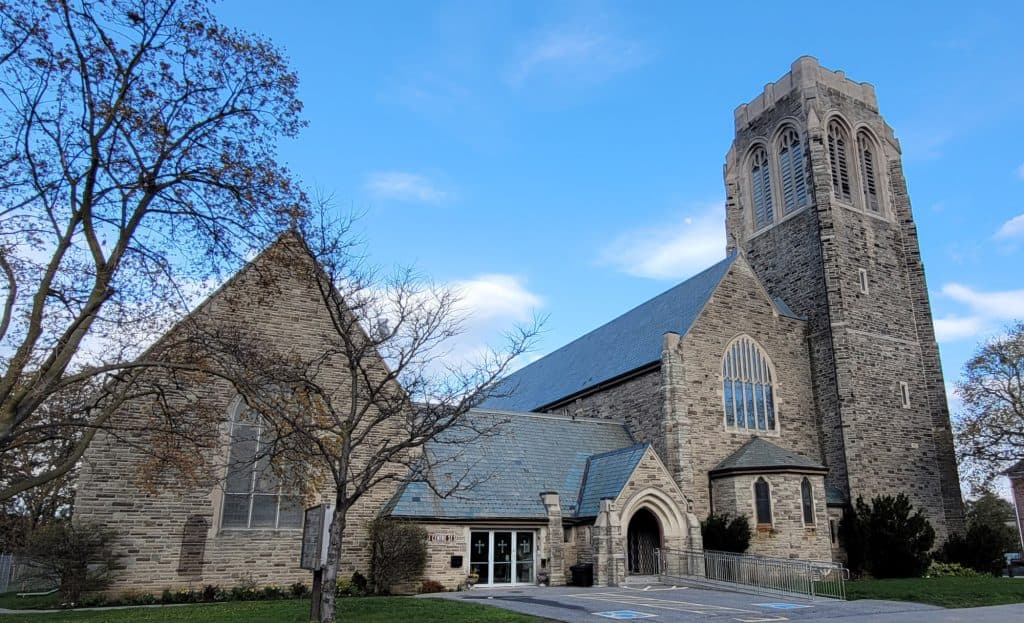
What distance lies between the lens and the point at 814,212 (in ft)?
104

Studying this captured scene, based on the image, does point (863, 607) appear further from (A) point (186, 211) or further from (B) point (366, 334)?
(A) point (186, 211)

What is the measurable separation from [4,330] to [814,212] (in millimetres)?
29452

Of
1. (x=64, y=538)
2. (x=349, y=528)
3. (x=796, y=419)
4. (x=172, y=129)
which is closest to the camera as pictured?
(x=172, y=129)

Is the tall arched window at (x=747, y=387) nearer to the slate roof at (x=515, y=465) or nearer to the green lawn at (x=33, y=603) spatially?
the slate roof at (x=515, y=465)

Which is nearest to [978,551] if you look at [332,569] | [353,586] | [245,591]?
[353,586]

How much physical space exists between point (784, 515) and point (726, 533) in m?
2.31

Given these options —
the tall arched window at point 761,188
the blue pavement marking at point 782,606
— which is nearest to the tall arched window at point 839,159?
the tall arched window at point 761,188

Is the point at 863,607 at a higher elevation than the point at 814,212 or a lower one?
lower

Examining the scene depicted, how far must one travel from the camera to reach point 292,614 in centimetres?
1392

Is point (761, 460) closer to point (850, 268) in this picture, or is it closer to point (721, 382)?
point (721, 382)

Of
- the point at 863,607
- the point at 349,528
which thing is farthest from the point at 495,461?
the point at 863,607

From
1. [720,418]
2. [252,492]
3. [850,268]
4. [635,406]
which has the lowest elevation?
[252,492]

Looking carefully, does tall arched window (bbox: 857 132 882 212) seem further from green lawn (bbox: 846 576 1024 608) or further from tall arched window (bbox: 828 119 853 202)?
green lawn (bbox: 846 576 1024 608)

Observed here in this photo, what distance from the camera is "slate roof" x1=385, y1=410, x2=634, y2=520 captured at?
69.2 ft
